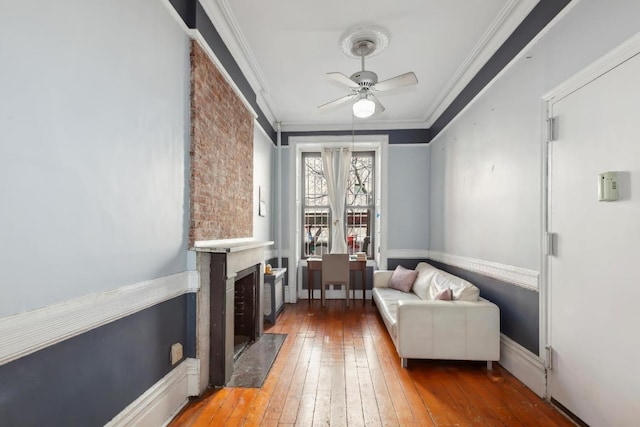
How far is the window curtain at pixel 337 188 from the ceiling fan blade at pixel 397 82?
2.84 metres

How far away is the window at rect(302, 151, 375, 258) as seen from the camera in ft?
20.4

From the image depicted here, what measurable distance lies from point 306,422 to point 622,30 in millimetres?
2942

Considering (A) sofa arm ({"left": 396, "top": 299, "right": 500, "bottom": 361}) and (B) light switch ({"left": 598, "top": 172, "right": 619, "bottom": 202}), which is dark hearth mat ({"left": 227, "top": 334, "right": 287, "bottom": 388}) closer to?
(A) sofa arm ({"left": 396, "top": 299, "right": 500, "bottom": 361})

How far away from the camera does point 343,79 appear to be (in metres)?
3.09

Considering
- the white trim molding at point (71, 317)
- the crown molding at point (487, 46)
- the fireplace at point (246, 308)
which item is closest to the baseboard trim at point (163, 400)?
the white trim molding at point (71, 317)

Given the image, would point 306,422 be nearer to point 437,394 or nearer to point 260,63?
point 437,394

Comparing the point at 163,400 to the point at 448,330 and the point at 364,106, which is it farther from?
the point at 364,106

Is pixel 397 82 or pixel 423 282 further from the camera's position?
pixel 423 282

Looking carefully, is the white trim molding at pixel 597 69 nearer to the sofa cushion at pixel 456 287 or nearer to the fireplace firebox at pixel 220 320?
the sofa cushion at pixel 456 287

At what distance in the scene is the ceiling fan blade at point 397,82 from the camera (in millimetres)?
2966

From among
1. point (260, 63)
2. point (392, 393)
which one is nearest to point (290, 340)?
point (392, 393)

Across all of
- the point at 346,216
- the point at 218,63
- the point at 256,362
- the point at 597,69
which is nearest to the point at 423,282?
the point at 346,216

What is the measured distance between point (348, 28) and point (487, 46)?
1.37 meters

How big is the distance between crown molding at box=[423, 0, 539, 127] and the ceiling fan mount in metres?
0.82
